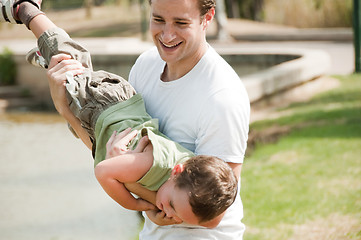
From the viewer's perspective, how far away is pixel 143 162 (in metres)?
2.45

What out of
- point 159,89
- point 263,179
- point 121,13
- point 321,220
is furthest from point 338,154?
point 121,13

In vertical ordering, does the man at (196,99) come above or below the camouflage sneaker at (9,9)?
below

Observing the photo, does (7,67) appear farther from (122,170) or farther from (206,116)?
(206,116)

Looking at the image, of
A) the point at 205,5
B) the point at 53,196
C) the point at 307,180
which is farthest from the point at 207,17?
the point at 53,196

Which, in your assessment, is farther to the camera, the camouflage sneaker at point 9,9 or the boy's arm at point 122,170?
the camouflage sneaker at point 9,9

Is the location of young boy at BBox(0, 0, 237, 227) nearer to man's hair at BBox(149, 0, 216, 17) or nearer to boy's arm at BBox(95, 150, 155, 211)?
boy's arm at BBox(95, 150, 155, 211)

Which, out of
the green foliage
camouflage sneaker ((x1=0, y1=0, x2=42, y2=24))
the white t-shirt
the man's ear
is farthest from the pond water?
the green foliage

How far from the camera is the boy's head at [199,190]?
2355mm

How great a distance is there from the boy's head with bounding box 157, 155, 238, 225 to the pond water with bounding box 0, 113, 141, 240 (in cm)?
372

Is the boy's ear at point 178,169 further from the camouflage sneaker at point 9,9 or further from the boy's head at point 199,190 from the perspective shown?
the camouflage sneaker at point 9,9

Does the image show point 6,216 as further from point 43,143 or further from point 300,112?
point 300,112

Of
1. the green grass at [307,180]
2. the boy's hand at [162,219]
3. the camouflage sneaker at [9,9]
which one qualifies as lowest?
the green grass at [307,180]

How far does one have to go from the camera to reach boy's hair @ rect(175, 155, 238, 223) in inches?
92.6

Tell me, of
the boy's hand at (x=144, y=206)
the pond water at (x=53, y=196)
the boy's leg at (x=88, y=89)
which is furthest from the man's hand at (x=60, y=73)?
the pond water at (x=53, y=196)
